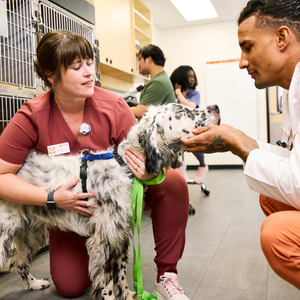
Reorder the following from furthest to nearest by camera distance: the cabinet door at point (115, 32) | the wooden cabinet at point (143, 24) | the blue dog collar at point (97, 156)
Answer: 1. the wooden cabinet at point (143, 24)
2. the cabinet door at point (115, 32)
3. the blue dog collar at point (97, 156)

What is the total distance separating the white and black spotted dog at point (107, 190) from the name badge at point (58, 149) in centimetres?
4

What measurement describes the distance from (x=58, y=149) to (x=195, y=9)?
18.1 ft

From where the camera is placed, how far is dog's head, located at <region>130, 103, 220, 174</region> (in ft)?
4.83

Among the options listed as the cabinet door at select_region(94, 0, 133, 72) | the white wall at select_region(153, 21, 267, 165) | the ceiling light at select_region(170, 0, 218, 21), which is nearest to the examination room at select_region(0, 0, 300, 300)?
the cabinet door at select_region(94, 0, 133, 72)

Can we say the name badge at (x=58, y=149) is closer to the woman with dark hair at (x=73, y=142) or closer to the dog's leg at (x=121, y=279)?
the woman with dark hair at (x=73, y=142)

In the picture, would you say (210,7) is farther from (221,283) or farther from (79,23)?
(221,283)

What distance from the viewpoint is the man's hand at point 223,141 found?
1256 millimetres

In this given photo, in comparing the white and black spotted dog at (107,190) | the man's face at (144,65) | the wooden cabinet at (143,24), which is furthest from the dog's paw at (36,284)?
the wooden cabinet at (143,24)

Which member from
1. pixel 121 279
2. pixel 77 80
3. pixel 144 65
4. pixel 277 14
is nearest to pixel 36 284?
pixel 121 279

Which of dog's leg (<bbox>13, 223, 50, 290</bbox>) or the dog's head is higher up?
the dog's head

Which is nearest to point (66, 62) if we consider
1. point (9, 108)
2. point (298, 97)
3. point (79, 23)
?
point (9, 108)

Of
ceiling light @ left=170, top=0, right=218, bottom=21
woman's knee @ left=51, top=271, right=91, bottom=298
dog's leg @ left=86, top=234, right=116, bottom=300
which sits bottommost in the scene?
woman's knee @ left=51, top=271, right=91, bottom=298

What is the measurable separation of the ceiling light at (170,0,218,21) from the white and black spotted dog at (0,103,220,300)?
192 inches

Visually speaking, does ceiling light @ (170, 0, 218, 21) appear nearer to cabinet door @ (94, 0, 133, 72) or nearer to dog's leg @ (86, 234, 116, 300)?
cabinet door @ (94, 0, 133, 72)
